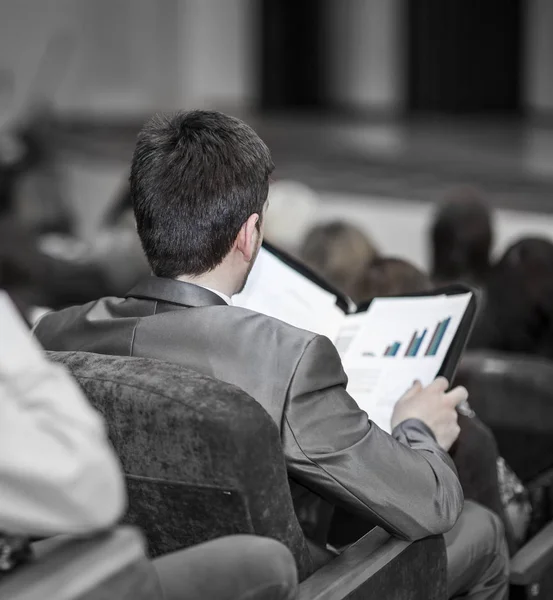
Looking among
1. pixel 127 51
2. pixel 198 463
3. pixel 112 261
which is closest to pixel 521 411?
pixel 198 463

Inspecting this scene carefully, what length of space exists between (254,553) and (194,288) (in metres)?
0.48

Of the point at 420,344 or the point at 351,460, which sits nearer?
the point at 351,460

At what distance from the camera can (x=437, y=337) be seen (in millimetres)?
1762

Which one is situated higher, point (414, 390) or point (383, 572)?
point (414, 390)

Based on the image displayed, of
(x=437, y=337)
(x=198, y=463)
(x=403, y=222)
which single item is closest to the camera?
(x=198, y=463)

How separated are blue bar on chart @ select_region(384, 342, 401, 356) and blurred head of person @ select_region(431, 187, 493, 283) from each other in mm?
1427

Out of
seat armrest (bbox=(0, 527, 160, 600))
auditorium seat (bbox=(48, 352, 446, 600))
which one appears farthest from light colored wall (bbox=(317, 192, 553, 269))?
seat armrest (bbox=(0, 527, 160, 600))

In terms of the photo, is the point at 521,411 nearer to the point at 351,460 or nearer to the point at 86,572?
the point at 351,460

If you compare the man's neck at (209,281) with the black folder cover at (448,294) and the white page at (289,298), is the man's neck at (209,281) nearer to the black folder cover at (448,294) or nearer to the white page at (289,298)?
the white page at (289,298)

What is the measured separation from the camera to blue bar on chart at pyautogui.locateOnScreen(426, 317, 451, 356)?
1.75 metres

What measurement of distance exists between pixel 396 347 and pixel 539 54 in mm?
12396

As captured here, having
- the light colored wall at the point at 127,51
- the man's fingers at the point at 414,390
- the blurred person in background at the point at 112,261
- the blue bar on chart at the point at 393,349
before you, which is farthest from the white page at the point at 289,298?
the light colored wall at the point at 127,51

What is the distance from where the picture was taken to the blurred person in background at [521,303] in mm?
2932

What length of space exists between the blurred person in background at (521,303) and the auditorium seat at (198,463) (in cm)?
163
